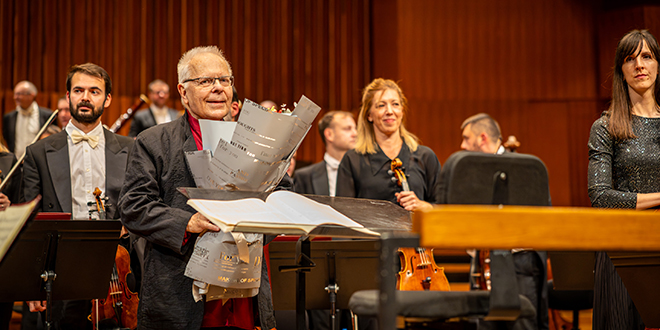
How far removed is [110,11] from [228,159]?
744 cm

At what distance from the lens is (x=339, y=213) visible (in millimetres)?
1866

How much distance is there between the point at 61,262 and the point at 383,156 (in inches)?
73.4

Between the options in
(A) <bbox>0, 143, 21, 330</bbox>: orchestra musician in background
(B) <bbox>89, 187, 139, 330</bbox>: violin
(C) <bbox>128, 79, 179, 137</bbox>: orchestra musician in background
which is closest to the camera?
(B) <bbox>89, 187, 139, 330</bbox>: violin

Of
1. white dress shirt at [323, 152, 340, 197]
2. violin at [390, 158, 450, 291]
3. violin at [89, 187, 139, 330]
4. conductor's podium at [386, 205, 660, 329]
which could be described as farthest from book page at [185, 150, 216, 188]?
white dress shirt at [323, 152, 340, 197]

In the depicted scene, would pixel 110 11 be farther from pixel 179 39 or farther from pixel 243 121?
pixel 243 121

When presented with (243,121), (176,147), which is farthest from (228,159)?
(176,147)

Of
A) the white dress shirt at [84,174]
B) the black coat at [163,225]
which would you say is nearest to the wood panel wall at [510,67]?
the white dress shirt at [84,174]

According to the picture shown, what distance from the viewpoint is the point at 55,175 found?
3666 millimetres

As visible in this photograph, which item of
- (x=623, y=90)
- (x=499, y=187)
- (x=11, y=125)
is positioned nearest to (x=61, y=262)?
(x=499, y=187)

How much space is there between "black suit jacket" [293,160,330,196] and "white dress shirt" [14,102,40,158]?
3.63 metres

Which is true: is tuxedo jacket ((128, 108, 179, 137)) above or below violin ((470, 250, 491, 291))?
above

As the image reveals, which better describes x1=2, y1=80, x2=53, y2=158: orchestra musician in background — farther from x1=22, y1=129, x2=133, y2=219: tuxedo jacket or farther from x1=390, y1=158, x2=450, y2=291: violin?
x1=390, y1=158, x2=450, y2=291: violin

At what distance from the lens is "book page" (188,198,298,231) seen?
167 cm

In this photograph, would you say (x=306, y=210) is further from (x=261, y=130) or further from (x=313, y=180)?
(x=313, y=180)
